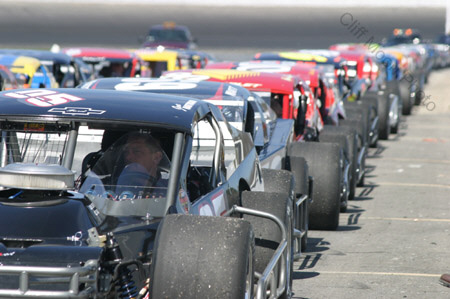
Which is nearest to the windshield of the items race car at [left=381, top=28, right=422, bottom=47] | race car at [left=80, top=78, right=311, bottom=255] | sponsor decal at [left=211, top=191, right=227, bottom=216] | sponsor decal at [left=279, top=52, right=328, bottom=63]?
sponsor decal at [left=211, top=191, right=227, bottom=216]

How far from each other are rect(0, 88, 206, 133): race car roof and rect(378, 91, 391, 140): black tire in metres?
13.6

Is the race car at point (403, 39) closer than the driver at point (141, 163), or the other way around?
the driver at point (141, 163)

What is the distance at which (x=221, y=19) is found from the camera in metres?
70.7

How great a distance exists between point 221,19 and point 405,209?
59.7 m

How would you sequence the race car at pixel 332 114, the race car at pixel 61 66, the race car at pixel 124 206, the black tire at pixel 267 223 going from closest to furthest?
the race car at pixel 124 206
the black tire at pixel 267 223
the race car at pixel 332 114
the race car at pixel 61 66

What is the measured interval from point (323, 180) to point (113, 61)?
1364 centimetres

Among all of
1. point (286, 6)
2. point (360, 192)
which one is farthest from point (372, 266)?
point (286, 6)

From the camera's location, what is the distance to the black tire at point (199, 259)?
4.70 metres

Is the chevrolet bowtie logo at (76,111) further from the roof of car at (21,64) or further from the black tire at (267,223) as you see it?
the roof of car at (21,64)

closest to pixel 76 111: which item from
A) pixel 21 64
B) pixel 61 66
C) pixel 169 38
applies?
pixel 21 64

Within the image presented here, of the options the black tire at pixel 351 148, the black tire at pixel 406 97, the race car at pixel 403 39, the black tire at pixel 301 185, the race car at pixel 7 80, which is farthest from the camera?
the race car at pixel 403 39

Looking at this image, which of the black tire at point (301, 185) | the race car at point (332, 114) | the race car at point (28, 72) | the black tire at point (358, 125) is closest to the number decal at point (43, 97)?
the black tire at point (301, 185)

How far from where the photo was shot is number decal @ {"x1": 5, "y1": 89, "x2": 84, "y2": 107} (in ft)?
18.7

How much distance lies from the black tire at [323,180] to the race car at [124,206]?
10.9ft
